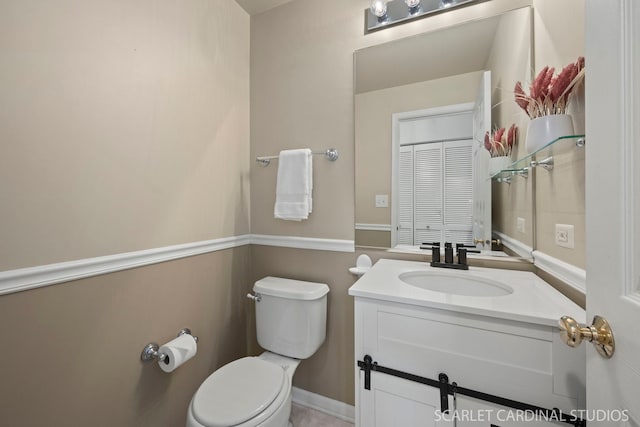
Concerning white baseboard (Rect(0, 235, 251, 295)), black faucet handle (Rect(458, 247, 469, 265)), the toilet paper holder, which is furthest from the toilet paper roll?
black faucet handle (Rect(458, 247, 469, 265))

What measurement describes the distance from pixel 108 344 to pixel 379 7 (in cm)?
198

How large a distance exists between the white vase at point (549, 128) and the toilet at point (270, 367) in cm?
113

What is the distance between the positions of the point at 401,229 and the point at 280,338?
89 centimetres

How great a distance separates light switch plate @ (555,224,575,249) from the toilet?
1032mm

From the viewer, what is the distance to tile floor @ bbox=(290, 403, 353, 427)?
4.74 feet

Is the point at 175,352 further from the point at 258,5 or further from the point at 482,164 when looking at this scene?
the point at 258,5

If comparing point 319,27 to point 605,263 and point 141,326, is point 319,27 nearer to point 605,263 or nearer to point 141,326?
point 605,263

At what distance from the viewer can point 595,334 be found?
18.8 inches

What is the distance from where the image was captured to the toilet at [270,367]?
956 millimetres

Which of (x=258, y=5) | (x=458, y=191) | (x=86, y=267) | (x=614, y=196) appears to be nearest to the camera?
(x=614, y=196)

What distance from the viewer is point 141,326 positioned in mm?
1111

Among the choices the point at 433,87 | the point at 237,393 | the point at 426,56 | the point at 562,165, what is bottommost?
the point at 237,393

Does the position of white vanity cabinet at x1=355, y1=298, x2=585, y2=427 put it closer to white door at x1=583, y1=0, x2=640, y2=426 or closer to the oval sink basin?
white door at x1=583, y1=0, x2=640, y2=426

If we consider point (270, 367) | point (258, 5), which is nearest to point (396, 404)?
point (270, 367)
